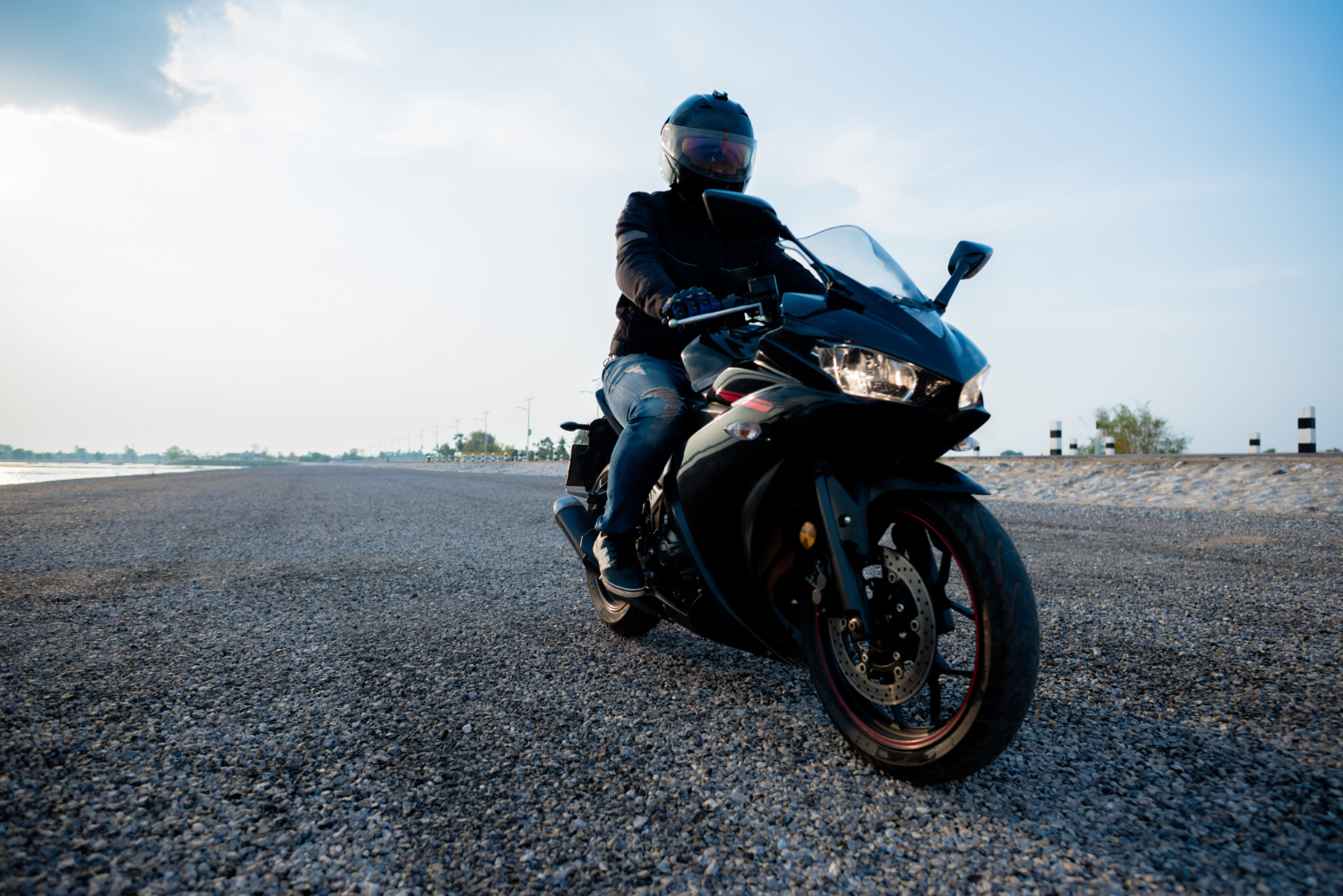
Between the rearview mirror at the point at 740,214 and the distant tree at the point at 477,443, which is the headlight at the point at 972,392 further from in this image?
the distant tree at the point at 477,443

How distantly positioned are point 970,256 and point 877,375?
2.69ft

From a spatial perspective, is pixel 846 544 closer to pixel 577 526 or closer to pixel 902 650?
pixel 902 650

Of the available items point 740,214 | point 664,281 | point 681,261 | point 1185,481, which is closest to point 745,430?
point 740,214

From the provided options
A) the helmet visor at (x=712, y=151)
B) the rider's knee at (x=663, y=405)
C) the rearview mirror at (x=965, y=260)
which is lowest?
the rider's knee at (x=663, y=405)

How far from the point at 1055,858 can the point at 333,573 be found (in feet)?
14.7

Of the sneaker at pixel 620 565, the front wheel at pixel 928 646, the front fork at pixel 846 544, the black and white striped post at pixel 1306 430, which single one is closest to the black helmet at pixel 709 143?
→ the sneaker at pixel 620 565

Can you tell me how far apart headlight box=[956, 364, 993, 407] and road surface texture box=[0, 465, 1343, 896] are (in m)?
0.95

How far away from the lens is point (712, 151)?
2.87m

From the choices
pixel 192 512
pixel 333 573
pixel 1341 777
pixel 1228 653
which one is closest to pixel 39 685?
pixel 333 573

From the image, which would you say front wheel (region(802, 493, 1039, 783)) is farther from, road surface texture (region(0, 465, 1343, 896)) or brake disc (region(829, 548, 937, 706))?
road surface texture (region(0, 465, 1343, 896))

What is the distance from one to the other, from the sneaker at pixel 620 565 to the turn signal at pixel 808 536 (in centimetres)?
79

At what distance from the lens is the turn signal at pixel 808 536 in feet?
6.24

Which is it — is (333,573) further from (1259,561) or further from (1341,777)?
(1259,561)

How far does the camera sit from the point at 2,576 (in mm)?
4316
